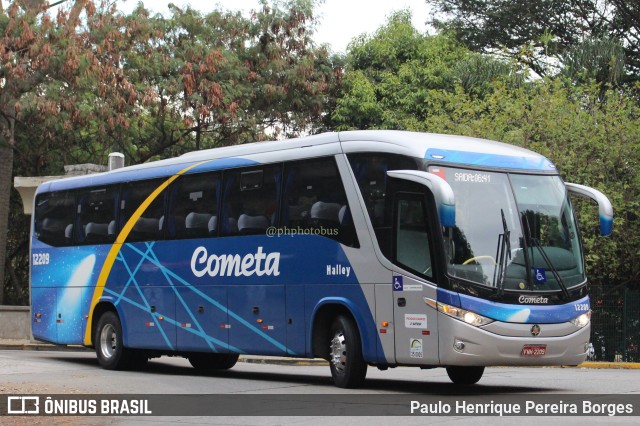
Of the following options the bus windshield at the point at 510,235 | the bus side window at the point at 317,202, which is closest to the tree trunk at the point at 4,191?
the bus side window at the point at 317,202

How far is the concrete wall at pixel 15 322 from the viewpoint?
31.7 metres

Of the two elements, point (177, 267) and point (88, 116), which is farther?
point (88, 116)

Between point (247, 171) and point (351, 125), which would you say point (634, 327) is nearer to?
point (247, 171)

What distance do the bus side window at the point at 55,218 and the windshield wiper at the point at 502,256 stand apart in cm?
1063

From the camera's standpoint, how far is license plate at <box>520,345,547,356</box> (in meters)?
15.0

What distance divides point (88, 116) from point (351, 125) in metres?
16.3

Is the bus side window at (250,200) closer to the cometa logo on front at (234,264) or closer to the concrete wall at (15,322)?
the cometa logo on front at (234,264)

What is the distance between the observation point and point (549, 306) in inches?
603

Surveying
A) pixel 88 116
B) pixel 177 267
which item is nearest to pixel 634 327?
pixel 177 267

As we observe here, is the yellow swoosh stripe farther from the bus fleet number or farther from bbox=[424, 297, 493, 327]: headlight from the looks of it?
bbox=[424, 297, 493, 327]: headlight

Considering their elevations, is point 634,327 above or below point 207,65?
below

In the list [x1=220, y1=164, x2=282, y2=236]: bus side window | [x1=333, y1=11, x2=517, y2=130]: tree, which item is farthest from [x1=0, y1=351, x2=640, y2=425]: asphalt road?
[x1=333, y1=11, x2=517, y2=130]: tree

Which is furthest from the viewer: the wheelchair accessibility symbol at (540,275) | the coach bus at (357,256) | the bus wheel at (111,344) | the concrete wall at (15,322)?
the concrete wall at (15,322)

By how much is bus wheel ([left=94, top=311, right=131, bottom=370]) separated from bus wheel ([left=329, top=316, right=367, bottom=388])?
6.25 m
